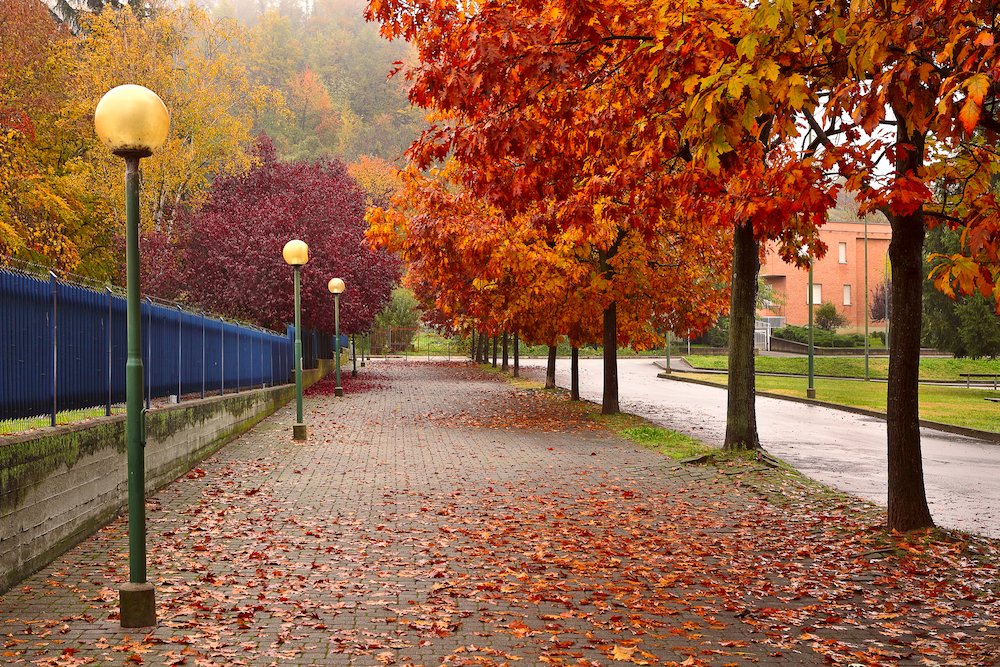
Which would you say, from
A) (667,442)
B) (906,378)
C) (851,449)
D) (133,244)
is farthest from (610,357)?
(133,244)

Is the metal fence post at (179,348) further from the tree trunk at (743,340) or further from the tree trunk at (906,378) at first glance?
the tree trunk at (906,378)

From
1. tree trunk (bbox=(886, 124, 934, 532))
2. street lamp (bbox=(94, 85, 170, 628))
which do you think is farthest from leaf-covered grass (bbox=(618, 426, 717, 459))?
street lamp (bbox=(94, 85, 170, 628))

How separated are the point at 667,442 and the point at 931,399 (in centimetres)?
1727

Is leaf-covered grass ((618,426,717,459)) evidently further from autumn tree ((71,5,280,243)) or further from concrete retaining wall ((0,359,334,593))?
autumn tree ((71,5,280,243))

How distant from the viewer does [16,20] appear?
2891 centimetres

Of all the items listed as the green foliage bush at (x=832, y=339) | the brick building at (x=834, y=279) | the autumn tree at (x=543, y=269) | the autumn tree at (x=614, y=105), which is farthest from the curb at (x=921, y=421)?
the brick building at (x=834, y=279)

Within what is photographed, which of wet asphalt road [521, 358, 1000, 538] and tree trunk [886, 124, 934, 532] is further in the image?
wet asphalt road [521, 358, 1000, 538]

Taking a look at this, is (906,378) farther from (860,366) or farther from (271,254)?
(860,366)

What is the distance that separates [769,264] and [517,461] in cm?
6308

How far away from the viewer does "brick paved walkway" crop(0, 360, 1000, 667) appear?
5.10 meters

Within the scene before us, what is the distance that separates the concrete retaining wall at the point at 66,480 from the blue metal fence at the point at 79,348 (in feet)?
1.37

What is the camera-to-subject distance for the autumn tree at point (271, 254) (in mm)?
29797

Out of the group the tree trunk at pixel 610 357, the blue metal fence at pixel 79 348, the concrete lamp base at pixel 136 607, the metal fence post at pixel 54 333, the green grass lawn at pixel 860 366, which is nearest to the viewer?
the concrete lamp base at pixel 136 607

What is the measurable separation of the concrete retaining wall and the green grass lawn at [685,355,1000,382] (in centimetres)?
3632
